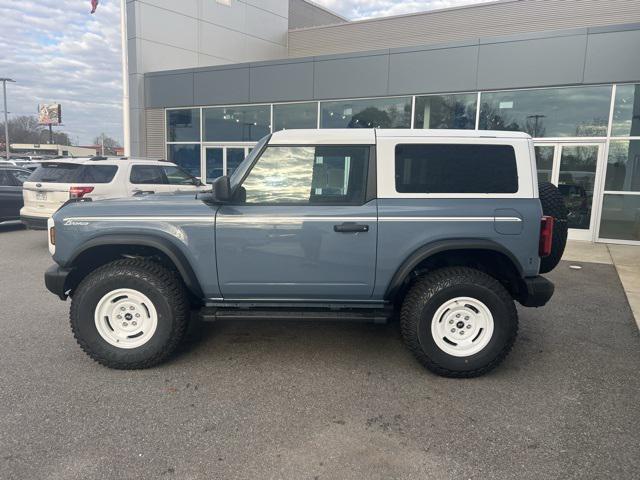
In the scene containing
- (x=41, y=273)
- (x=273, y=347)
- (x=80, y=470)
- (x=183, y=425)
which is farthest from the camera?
(x=41, y=273)

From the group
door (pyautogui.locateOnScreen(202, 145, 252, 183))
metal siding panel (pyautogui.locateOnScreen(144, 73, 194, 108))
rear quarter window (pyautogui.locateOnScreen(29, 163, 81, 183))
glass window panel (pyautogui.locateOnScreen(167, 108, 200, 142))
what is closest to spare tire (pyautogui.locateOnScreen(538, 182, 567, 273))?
rear quarter window (pyautogui.locateOnScreen(29, 163, 81, 183))

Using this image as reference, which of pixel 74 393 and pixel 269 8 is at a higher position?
pixel 269 8

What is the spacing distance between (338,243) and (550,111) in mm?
9026

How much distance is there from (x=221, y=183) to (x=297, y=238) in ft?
2.41

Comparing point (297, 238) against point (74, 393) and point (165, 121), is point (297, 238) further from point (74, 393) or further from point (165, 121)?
point (165, 121)

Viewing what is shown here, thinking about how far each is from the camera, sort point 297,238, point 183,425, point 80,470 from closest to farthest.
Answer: point 80,470 → point 183,425 → point 297,238

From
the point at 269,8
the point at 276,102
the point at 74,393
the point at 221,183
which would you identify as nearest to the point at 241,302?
the point at 221,183

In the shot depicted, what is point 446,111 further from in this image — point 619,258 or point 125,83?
point 125,83

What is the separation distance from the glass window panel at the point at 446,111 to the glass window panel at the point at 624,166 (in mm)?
3041

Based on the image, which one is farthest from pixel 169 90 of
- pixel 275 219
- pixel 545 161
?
pixel 275 219

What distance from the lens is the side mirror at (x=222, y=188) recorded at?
144 inches

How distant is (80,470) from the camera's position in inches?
103

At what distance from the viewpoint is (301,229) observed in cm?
378

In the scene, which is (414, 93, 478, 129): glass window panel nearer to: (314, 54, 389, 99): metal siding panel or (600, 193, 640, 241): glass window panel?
(314, 54, 389, 99): metal siding panel
